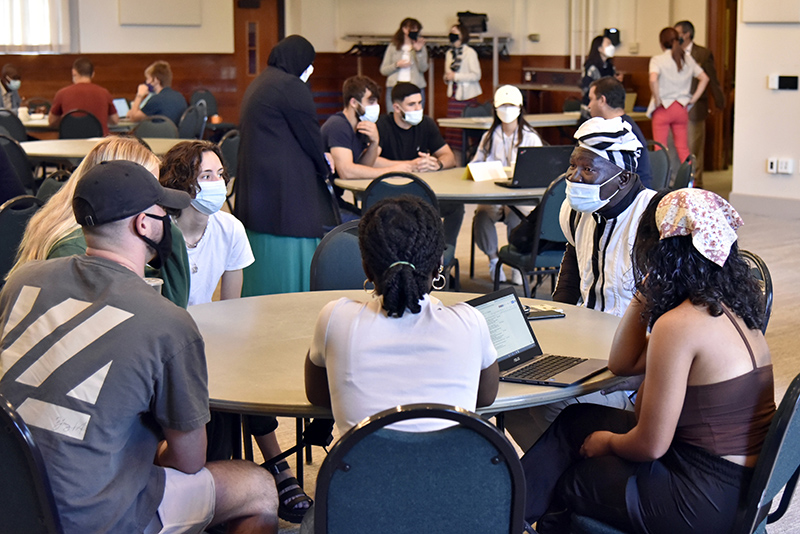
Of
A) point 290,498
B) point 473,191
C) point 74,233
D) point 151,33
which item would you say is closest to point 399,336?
point 74,233

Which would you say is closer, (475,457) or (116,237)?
(475,457)

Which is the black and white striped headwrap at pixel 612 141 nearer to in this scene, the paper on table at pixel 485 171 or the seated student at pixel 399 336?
the seated student at pixel 399 336

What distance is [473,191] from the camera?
4625 millimetres

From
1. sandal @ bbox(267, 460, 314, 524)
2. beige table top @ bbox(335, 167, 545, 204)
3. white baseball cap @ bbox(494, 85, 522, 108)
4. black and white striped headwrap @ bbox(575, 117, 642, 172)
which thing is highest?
white baseball cap @ bbox(494, 85, 522, 108)

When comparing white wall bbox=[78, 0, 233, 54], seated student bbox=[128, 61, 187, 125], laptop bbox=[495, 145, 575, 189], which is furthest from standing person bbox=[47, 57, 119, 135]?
laptop bbox=[495, 145, 575, 189]

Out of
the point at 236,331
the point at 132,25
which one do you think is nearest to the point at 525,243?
the point at 236,331

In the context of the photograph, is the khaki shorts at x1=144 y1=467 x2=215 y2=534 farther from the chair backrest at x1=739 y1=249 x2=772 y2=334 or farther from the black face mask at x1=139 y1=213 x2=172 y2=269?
the chair backrest at x1=739 y1=249 x2=772 y2=334

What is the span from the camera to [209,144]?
10.1 feet

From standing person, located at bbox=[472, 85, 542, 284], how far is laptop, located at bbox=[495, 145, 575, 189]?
2.15 feet

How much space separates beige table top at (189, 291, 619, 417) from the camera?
6.34 feet

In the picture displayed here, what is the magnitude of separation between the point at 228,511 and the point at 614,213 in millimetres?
1479

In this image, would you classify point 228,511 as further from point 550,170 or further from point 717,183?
point 717,183

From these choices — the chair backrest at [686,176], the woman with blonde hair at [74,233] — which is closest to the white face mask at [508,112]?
the chair backrest at [686,176]

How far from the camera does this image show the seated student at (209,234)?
288 centimetres
